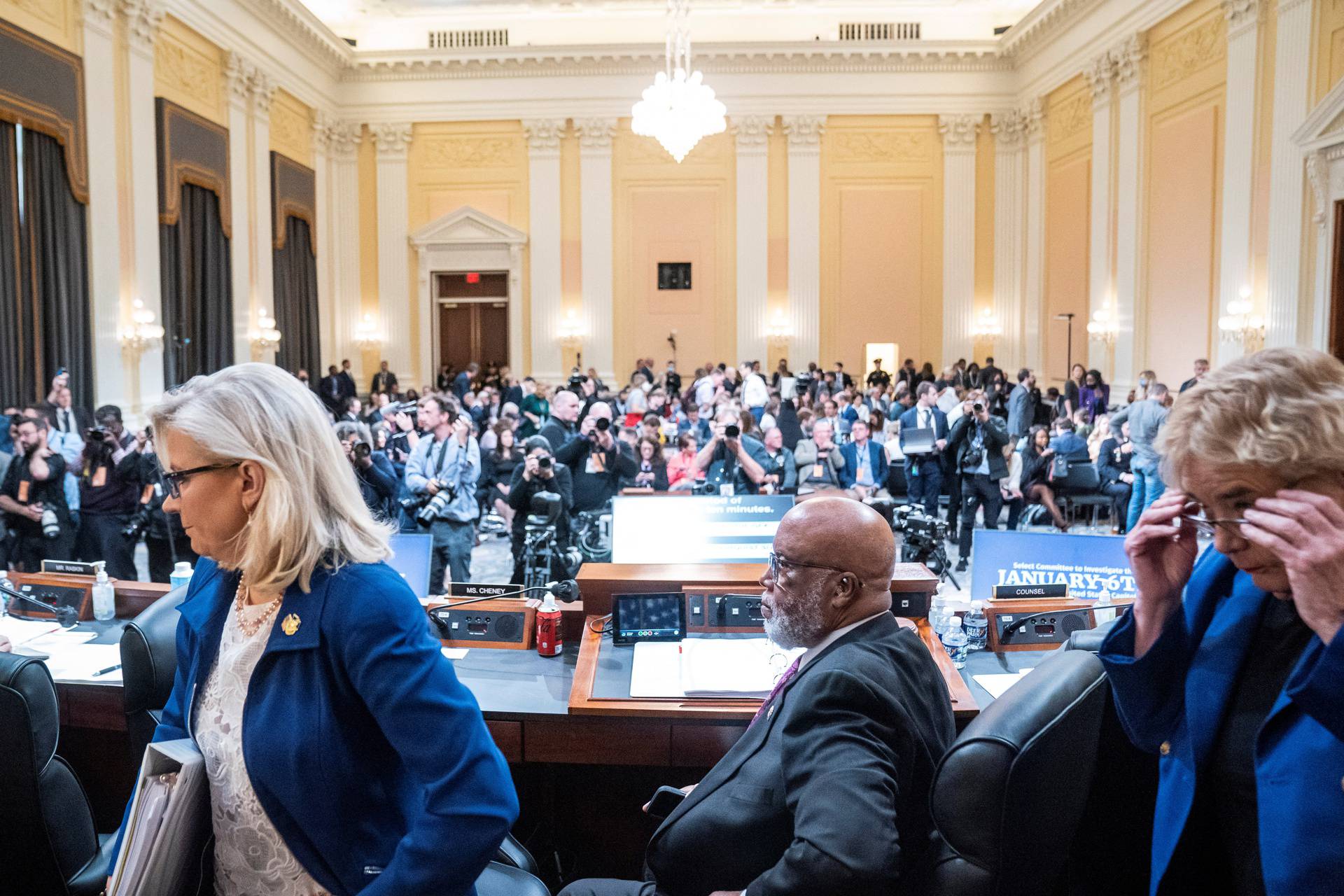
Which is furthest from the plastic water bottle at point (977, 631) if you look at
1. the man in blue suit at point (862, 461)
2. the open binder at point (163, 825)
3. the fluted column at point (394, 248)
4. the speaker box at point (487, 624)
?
the fluted column at point (394, 248)

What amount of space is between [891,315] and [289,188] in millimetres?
10910

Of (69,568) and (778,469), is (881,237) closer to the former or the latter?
(778,469)

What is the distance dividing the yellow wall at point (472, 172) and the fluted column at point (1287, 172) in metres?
12.4

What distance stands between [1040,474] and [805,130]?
11.4 meters

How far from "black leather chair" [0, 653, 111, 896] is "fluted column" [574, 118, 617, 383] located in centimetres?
1704

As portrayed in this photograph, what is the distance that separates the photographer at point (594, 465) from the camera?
6.99m

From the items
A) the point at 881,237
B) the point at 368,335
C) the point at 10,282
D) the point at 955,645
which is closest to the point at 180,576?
the point at 955,645

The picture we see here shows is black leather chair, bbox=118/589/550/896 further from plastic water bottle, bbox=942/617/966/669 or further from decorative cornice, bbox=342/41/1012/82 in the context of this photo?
decorative cornice, bbox=342/41/1012/82

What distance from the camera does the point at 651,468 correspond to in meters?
7.68

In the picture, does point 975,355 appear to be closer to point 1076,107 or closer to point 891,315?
point 891,315

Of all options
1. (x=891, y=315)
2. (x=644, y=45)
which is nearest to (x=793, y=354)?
(x=891, y=315)

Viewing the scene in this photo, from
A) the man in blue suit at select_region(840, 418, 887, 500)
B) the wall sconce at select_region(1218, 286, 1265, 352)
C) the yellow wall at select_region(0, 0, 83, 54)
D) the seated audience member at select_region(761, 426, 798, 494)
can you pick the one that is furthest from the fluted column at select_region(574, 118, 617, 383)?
the seated audience member at select_region(761, 426, 798, 494)

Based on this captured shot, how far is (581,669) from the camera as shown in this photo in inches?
119

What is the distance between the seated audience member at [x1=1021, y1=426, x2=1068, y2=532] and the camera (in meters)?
9.02
